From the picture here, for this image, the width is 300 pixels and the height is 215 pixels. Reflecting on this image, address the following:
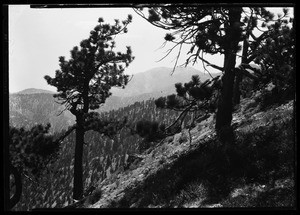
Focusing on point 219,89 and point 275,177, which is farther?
point 219,89

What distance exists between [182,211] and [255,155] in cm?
262

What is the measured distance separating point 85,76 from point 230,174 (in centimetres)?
1163

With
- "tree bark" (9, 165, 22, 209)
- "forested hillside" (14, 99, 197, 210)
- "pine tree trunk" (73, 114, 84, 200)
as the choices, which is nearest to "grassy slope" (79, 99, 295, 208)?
"tree bark" (9, 165, 22, 209)

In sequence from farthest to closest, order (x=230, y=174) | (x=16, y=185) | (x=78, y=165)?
(x=78, y=165)
(x=16, y=185)
(x=230, y=174)

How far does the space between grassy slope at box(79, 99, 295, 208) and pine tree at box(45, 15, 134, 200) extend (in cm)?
583

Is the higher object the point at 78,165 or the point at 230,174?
the point at 230,174

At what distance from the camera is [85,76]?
17578 mm

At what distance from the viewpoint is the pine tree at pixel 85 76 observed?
17000 millimetres

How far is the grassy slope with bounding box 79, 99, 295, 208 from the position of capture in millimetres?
7039

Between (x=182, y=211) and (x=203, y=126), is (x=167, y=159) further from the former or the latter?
(x=182, y=211)

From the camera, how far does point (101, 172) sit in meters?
55.0

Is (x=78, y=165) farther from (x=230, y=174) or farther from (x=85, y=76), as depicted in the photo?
(x=230, y=174)

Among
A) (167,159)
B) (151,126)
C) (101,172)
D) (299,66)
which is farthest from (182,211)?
(101,172)

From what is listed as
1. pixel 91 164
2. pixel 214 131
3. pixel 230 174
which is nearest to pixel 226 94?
pixel 214 131
